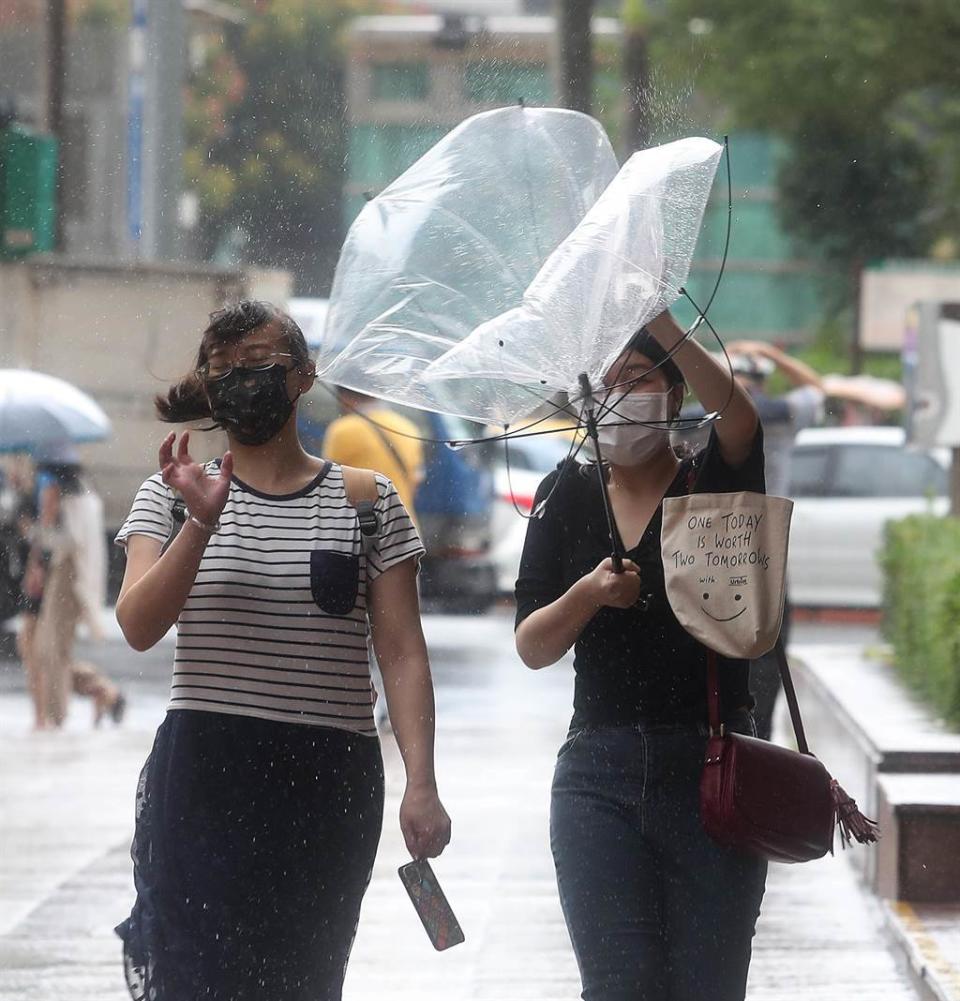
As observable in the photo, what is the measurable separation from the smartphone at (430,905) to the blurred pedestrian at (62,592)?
8.24 meters

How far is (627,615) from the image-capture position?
396cm

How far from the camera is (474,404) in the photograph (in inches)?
165

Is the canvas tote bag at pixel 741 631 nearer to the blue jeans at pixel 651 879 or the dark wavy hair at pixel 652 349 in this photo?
the blue jeans at pixel 651 879

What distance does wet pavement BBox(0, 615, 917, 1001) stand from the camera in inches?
248

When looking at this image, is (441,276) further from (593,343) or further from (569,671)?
(569,671)

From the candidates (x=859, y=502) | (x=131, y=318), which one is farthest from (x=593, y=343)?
(x=859, y=502)

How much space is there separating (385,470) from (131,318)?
743cm

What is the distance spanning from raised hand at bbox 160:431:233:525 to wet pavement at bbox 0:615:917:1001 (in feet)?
9.19

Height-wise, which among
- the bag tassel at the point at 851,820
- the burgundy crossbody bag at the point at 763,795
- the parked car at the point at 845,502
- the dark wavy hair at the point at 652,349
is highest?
the dark wavy hair at the point at 652,349

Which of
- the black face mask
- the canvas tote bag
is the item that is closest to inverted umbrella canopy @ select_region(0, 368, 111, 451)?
the black face mask

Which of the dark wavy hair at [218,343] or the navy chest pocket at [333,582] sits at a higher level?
the dark wavy hair at [218,343]

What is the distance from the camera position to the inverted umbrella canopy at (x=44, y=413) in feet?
40.8

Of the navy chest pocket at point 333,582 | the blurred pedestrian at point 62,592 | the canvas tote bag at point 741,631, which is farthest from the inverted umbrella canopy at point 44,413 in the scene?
the canvas tote bag at point 741,631

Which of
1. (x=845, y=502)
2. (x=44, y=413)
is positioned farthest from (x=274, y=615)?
(x=845, y=502)
